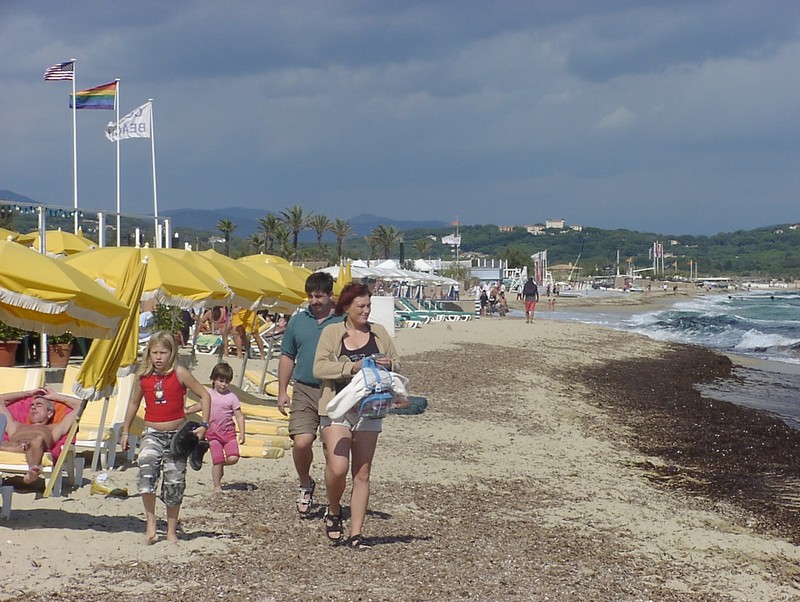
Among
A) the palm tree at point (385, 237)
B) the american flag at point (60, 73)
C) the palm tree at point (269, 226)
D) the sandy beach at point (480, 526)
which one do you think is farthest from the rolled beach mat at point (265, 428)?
the palm tree at point (385, 237)

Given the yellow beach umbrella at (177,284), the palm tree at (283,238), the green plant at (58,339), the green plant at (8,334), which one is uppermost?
the palm tree at (283,238)

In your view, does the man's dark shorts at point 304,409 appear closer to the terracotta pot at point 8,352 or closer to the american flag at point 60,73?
the terracotta pot at point 8,352

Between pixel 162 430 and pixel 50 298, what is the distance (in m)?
0.98

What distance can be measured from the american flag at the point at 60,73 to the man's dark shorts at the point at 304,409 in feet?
69.1

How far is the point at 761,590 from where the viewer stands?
575cm

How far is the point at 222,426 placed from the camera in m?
7.27

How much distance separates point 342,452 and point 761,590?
2628mm

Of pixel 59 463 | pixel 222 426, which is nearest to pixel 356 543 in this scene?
pixel 222 426

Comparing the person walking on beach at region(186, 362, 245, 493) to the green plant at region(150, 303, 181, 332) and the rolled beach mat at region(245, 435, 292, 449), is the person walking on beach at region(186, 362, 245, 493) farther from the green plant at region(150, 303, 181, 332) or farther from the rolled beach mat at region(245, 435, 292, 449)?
the green plant at region(150, 303, 181, 332)

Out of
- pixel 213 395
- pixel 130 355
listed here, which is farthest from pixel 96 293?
pixel 213 395

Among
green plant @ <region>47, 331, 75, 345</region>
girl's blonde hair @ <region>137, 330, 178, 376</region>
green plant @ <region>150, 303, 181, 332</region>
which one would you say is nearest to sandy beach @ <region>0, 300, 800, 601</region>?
girl's blonde hair @ <region>137, 330, 178, 376</region>

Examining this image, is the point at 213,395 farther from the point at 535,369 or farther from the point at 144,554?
the point at 535,369

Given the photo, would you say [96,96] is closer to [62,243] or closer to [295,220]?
[62,243]

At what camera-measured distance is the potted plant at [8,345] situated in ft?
42.5
